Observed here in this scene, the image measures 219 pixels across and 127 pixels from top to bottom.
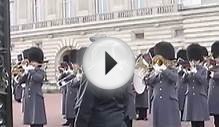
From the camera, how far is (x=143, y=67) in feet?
25.7

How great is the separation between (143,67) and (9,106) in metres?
4.93

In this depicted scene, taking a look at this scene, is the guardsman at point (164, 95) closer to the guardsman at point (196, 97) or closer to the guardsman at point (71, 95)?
the guardsman at point (196, 97)

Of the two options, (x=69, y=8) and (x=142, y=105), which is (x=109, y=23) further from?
(x=142, y=105)

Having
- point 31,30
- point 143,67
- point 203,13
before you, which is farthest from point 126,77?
point 31,30

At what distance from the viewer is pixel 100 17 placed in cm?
3144

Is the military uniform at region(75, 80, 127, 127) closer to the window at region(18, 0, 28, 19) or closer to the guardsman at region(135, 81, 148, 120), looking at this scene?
the guardsman at region(135, 81, 148, 120)

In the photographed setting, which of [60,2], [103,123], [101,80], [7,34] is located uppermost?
[60,2]

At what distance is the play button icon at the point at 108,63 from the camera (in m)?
3.40

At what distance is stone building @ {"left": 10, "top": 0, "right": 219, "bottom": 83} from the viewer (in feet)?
82.6

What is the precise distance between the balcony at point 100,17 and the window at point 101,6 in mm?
776

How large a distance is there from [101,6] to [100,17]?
149 centimetres

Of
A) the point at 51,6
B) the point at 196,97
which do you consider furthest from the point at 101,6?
the point at 196,97

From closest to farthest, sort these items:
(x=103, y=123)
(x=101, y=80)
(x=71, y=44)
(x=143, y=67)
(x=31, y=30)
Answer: (x=101, y=80) < (x=103, y=123) < (x=143, y=67) < (x=71, y=44) < (x=31, y=30)

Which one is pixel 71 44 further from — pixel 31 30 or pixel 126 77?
pixel 126 77
